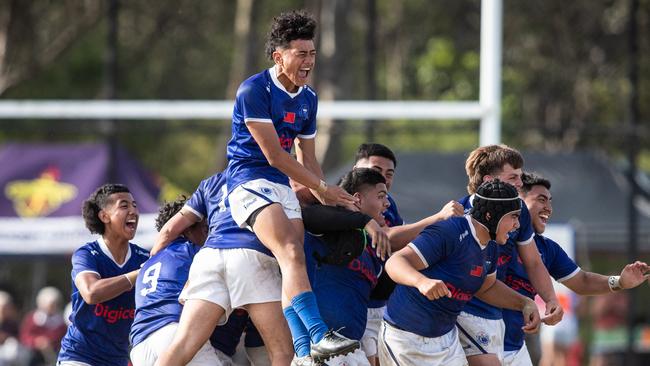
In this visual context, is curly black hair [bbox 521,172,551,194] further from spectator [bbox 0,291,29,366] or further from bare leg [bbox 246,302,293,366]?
spectator [bbox 0,291,29,366]

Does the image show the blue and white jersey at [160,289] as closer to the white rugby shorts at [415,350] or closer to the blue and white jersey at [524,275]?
the white rugby shorts at [415,350]

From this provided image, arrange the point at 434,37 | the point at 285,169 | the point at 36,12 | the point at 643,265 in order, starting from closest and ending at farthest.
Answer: the point at 285,169
the point at 643,265
the point at 36,12
the point at 434,37

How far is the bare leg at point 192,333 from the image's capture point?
626 cm

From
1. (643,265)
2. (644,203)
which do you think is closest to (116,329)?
(643,265)

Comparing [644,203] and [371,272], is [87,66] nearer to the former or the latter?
[644,203]

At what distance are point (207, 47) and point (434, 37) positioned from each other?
205 inches

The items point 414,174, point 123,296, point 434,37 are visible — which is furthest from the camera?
point 434,37

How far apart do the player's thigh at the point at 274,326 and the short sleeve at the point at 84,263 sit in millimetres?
1607

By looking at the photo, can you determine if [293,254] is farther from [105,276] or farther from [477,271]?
[105,276]

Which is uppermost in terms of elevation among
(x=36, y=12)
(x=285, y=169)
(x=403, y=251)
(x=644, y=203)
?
(x=36, y=12)

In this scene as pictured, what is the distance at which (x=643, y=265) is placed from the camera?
7105 millimetres

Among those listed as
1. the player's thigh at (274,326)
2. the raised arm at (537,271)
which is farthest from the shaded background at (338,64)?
the player's thigh at (274,326)

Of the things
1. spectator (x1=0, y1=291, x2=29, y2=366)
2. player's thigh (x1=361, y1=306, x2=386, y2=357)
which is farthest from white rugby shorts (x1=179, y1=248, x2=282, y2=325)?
spectator (x1=0, y1=291, x2=29, y2=366)

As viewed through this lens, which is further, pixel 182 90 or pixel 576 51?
pixel 182 90
